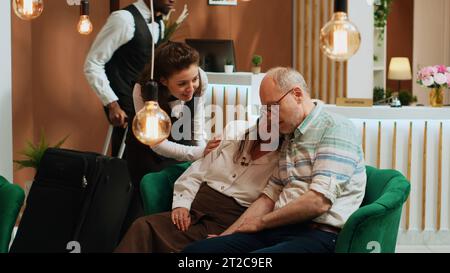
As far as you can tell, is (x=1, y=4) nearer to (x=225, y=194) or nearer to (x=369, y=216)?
(x=225, y=194)

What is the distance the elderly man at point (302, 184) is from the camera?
3.12 m

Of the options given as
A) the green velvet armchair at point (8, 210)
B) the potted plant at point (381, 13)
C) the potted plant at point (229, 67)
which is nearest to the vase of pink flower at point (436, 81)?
the potted plant at point (229, 67)

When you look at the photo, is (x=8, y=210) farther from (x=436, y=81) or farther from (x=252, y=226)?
(x=436, y=81)

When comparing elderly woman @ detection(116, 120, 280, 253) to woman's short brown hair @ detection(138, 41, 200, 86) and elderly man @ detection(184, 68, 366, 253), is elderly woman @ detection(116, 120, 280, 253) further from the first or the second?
woman's short brown hair @ detection(138, 41, 200, 86)

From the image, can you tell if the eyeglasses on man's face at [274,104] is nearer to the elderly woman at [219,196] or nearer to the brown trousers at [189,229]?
the elderly woman at [219,196]

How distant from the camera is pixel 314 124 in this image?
3232 millimetres

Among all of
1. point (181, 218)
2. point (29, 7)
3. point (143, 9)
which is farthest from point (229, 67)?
point (29, 7)

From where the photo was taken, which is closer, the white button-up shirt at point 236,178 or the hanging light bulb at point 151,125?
the hanging light bulb at point 151,125

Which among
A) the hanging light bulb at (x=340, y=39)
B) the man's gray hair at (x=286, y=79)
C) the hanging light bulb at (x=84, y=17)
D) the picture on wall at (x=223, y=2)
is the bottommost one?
the man's gray hair at (x=286, y=79)

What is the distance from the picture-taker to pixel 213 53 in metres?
6.43

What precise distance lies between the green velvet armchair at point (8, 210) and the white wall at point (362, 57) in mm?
3781

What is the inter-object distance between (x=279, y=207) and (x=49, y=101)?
363 cm

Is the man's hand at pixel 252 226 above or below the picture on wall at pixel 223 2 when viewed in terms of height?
below
